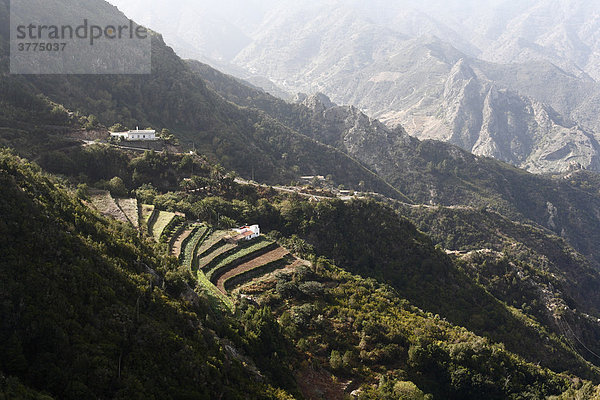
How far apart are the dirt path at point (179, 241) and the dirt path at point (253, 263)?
19.6ft

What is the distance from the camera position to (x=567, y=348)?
6950 cm

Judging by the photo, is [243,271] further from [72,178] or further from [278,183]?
[278,183]

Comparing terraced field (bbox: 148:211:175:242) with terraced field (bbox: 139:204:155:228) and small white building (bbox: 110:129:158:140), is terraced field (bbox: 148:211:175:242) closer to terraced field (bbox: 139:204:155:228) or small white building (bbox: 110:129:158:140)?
terraced field (bbox: 139:204:155:228)

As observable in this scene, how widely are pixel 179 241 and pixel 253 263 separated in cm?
928

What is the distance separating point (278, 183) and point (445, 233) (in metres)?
56.0

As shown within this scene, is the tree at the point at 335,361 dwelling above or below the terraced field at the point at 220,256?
below

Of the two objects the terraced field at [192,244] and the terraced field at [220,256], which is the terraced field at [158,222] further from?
the terraced field at [192,244]

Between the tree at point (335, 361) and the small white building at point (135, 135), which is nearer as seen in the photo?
the tree at point (335, 361)

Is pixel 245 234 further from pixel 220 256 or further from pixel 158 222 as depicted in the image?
pixel 158 222

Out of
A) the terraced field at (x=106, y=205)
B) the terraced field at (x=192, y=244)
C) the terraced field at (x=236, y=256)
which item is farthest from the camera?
the terraced field at (x=106, y=205)

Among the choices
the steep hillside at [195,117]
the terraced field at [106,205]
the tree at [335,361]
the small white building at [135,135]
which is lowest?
the tree at [335,361]

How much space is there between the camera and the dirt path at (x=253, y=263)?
44.4 metres

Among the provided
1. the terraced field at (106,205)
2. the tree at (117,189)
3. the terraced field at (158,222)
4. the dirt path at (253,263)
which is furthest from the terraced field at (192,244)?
the tree at (117,189)

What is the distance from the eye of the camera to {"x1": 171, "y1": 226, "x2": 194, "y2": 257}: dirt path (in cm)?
4641
